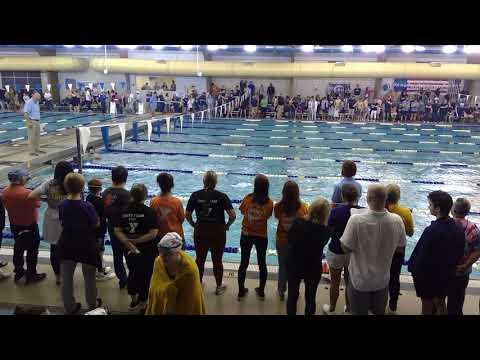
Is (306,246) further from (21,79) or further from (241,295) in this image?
(21,79)

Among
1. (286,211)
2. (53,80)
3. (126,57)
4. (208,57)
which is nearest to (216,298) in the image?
(286,211)

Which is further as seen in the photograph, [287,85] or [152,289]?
[287,85]

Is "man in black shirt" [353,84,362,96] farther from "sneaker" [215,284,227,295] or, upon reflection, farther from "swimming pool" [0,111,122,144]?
"sneaker" [215,284,227,295]

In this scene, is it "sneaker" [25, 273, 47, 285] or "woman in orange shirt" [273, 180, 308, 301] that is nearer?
"woman in orange shirt" [273, 180, 308, 301]

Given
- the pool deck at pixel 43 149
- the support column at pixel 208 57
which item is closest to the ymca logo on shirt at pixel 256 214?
the pool deck at pixel 43 149

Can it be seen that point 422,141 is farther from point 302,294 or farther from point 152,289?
point 152,289

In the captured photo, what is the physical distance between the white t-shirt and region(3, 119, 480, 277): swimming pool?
7.22 feet

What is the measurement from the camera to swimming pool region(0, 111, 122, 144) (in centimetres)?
1416

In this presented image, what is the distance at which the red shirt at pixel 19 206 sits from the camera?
12.4ft

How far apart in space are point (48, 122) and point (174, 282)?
17.9 meters

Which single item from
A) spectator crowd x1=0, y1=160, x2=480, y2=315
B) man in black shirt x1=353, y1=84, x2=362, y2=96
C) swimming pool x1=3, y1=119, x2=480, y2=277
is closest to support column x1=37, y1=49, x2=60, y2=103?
swimming pool x1=3, y1=119, x2=480, y2=277
